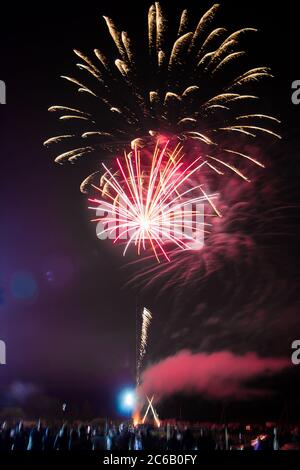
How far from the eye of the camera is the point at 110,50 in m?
9.86

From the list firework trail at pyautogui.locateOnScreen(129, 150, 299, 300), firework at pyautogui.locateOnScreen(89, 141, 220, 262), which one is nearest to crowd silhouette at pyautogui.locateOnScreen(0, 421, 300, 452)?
firework trail at pyautogui.locateOnScreen(129, 150, 299, 300)

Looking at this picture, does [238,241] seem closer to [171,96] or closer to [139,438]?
[171,96]

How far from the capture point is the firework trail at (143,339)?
10.1 metres

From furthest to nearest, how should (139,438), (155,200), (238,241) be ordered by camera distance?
(238,241), (155,200), (139,438)

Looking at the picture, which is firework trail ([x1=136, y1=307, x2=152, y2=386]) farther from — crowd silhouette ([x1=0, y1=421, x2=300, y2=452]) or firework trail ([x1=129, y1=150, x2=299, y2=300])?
crowd silhouette ([x1=0, y1=421, x2=300, y2=452])

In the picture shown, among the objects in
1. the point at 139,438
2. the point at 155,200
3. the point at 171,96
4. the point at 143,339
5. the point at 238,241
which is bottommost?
the point at 139,438

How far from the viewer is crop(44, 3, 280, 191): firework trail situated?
30.7 ft

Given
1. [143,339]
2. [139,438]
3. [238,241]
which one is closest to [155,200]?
[238,241]

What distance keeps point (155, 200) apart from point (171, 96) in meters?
1.94

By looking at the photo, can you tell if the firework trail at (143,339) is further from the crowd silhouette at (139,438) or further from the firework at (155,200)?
the firework at (155,200)

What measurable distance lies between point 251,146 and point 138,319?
13.4 feet

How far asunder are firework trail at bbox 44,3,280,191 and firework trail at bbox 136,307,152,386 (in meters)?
2.84

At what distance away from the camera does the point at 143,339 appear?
10.2 meters
